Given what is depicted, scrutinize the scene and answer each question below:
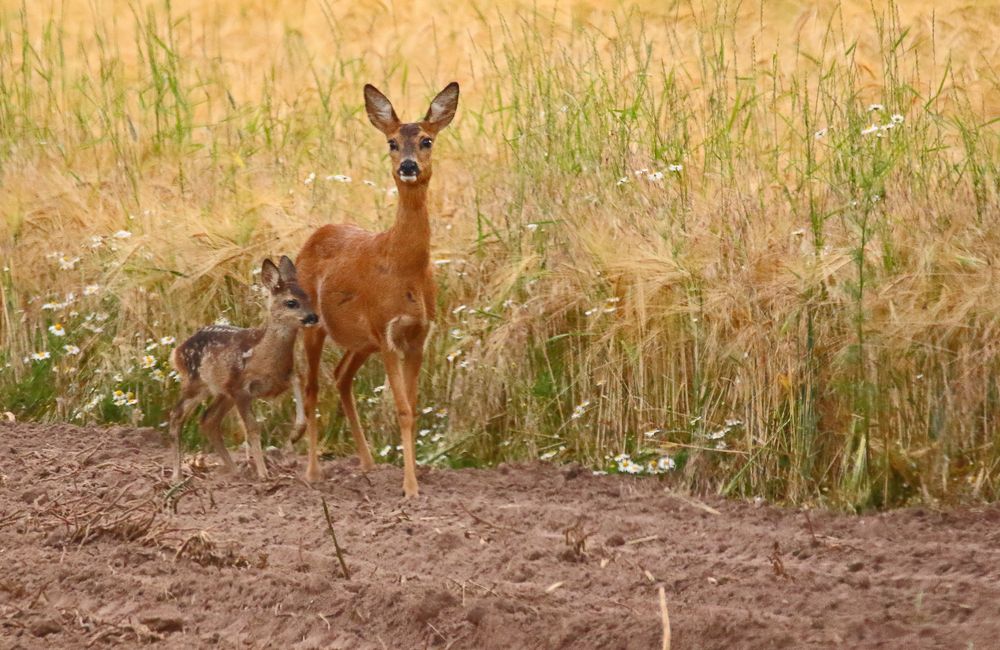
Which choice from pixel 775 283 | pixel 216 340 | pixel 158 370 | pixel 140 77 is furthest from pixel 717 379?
pixel 140 77

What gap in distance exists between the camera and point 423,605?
4.54m

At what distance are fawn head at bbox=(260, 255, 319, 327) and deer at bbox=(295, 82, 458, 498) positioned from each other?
9 centimetres

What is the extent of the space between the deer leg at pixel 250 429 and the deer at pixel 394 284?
0.18m

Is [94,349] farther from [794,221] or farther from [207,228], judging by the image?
[794,221]

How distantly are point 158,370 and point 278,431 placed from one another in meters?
0.73

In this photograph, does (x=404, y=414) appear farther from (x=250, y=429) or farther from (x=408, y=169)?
(x=408, y=169)

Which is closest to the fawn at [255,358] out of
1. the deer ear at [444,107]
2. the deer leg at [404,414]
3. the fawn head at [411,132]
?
the deer leg at [404,414]

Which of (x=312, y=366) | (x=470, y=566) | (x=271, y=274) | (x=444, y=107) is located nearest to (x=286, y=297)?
(x=271, y=274)

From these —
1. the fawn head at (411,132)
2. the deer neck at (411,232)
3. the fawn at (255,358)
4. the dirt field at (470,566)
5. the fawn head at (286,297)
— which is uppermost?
the fawn head at (411,132)

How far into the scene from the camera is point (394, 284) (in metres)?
6.23

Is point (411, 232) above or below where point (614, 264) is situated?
above

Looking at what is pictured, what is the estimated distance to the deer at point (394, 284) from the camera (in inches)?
245

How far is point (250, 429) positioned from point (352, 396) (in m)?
0.55

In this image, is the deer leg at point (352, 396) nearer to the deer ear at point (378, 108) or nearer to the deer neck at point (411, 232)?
the deer neck at point (411, 232)
